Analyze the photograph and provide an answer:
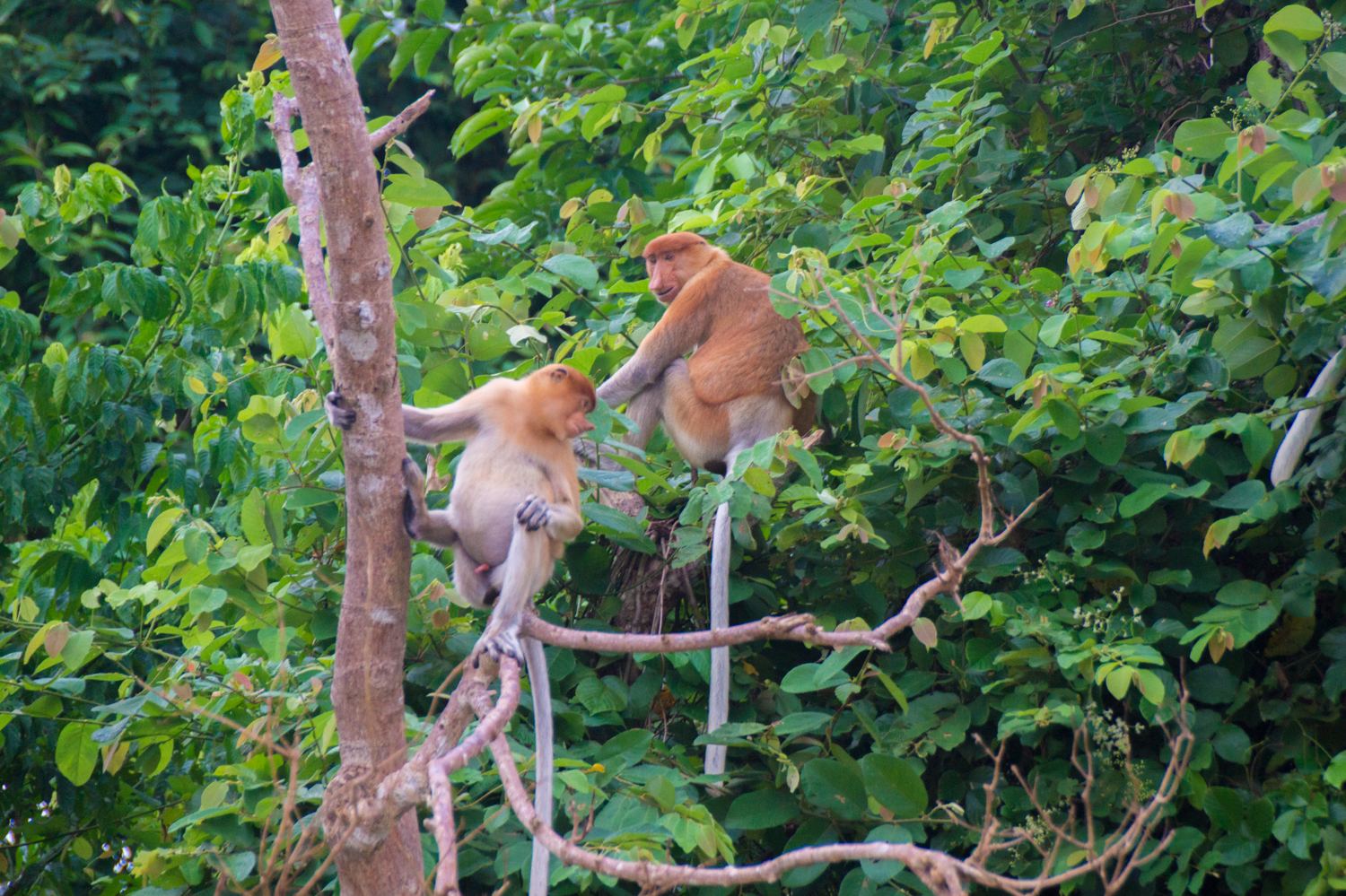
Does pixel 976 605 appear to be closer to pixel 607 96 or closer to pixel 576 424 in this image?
pixel 576 424

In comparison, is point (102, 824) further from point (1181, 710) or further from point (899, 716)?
point (1181, 710)

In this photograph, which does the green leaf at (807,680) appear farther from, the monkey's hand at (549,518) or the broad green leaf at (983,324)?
the broad green leaf at (983,324)

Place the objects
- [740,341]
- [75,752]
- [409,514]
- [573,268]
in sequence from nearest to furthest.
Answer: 1. [409,514]
2. [75,752]
3. [573,268]
4. [740,341]

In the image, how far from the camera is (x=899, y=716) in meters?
2.53

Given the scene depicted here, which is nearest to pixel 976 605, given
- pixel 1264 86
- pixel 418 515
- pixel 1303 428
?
pixel 1303 428

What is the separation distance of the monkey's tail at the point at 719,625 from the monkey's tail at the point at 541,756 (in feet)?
1.50

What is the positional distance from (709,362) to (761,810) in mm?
1424

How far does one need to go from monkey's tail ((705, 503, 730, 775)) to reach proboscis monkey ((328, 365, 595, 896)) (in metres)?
0.47

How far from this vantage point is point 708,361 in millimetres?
3383

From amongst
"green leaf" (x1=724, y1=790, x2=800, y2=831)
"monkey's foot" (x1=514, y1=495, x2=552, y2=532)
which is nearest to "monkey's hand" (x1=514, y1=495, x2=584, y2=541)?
"monkey's foot" (x1=514, y1=495, x2=552, y2=532)

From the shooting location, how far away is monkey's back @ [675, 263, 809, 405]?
3322 millimetres

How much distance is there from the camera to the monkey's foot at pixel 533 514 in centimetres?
210

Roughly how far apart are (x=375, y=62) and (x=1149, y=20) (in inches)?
274

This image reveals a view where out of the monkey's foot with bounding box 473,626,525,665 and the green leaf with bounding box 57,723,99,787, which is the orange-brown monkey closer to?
the monkey's foot with bounding box 473,626,525,665
